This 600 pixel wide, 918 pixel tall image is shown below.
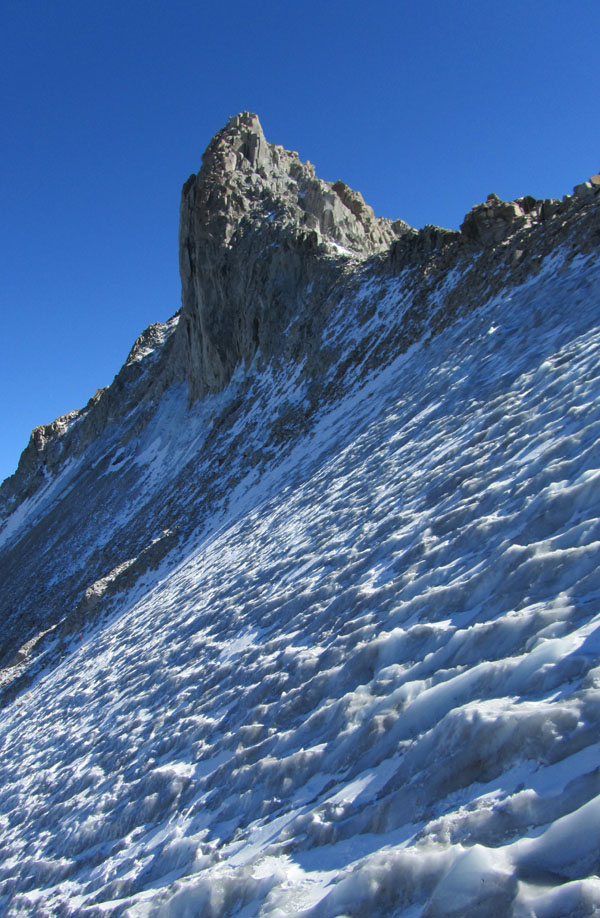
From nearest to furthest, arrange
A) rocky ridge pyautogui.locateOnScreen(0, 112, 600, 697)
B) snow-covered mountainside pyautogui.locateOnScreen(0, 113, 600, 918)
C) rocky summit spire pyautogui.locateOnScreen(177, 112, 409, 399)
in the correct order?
snow-covered mountainside pyautogui.locateOnScreen(0, 113, 600, 918)
rocky ridge pyautogui.locateOnScreen(0, 112, 600, 697)
rocky summit spire pyautogui.locateOnScreen(177, 112, 409, 399)

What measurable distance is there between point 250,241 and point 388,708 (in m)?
27.5

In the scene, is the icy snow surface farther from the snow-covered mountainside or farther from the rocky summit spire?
the rocky summit spire

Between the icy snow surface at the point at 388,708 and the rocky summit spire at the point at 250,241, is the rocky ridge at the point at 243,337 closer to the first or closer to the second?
the rocky summit spire at the point at 250,241

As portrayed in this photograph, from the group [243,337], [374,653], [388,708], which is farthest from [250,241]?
[388,708]

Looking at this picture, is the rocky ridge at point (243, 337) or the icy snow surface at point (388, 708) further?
the rocky ridge at point (243, 337)

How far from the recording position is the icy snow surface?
2.45m

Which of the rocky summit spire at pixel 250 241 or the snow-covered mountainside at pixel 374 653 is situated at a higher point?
the rocky summit spire at pixel 250 241

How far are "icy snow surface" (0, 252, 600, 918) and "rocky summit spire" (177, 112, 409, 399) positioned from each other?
15.6m

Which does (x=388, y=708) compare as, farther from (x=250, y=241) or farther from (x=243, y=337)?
(x=250, y=241)

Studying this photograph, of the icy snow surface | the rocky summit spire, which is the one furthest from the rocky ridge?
the icy snow surface

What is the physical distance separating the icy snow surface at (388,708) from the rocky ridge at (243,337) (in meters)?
4.44

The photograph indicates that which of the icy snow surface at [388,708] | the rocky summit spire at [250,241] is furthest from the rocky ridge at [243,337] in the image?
the icy snow surface at [388,708]

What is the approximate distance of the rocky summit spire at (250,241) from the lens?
2511cm

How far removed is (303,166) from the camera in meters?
34.0
